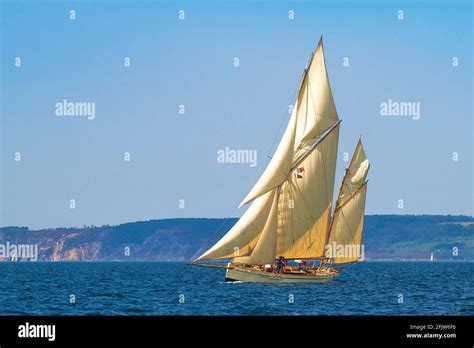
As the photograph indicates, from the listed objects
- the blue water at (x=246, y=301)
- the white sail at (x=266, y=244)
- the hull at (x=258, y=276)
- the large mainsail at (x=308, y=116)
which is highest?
the large mainsail at (x=308, y=116)

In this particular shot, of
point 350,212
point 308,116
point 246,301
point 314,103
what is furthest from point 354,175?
point 246,301

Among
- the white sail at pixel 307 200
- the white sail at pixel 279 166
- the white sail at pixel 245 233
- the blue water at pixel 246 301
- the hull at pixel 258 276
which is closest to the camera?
the blue water at pixel 246 301

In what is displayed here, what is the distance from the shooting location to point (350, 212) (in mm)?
100875

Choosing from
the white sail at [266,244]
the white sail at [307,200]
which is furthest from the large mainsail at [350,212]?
the white sail at [266,244]

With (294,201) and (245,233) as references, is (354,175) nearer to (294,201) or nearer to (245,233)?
(294,201)

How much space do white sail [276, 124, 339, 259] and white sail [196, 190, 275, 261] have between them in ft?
9.48

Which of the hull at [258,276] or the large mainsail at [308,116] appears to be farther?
the hull at [258,276]

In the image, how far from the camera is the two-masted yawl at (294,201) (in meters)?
86.2

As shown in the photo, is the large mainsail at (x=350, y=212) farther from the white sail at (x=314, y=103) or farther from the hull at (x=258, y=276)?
the white sail at (x=314, y=103)

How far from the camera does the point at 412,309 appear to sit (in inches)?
2719

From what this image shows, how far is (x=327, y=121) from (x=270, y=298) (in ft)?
70.1

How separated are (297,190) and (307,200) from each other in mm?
1569
